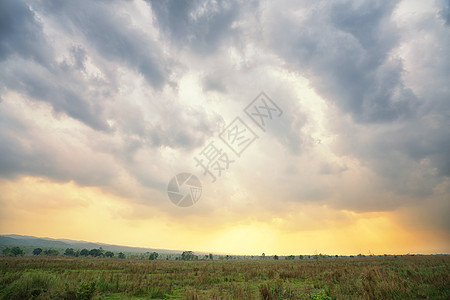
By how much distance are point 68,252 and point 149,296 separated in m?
144

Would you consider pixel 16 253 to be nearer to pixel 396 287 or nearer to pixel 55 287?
pixel 55 287

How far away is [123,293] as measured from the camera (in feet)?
45.3

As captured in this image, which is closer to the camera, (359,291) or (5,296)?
(5,296)

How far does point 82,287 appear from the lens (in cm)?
1073

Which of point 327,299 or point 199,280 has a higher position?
point 327,299

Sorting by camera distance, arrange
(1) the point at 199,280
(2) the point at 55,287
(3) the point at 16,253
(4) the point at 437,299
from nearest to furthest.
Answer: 1. (4) the point at 437,299
2. (2) the point at 55,287
3. (1) the point at 199,280
4. (3) the point at 16,253

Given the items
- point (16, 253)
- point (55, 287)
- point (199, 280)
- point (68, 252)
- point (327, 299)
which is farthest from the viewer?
point (68, 252)

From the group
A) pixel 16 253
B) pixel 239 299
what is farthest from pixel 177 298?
pixel 16 253

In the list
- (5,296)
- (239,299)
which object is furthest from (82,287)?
(239,299)

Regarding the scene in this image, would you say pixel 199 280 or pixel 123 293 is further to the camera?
pixel 199 280

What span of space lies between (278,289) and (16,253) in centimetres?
12877

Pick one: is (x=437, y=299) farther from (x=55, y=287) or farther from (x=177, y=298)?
(x=55, y=287)

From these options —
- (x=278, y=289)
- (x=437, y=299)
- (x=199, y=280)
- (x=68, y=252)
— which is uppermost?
(x=437, y=299)

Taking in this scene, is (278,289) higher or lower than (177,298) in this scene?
higher
